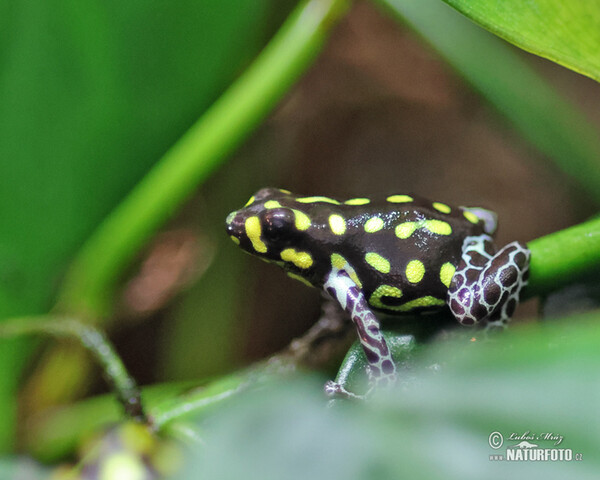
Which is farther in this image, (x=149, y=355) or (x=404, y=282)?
(x=149, y=355)

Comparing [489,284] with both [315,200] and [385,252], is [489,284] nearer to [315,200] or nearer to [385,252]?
[385,252]

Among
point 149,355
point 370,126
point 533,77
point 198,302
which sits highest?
point 533,77

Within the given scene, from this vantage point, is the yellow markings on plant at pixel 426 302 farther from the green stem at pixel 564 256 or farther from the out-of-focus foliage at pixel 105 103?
the out-of-focus foliage at pixel 105 103

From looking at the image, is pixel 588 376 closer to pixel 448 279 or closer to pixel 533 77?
pixel 448 279

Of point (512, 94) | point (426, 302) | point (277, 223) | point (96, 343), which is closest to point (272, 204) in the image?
point (277, 223)

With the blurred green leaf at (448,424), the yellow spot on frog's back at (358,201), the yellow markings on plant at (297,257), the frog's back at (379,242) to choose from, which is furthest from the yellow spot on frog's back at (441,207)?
the blurred green leaf at (448,424)

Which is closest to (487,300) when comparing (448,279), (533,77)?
(448,279)
